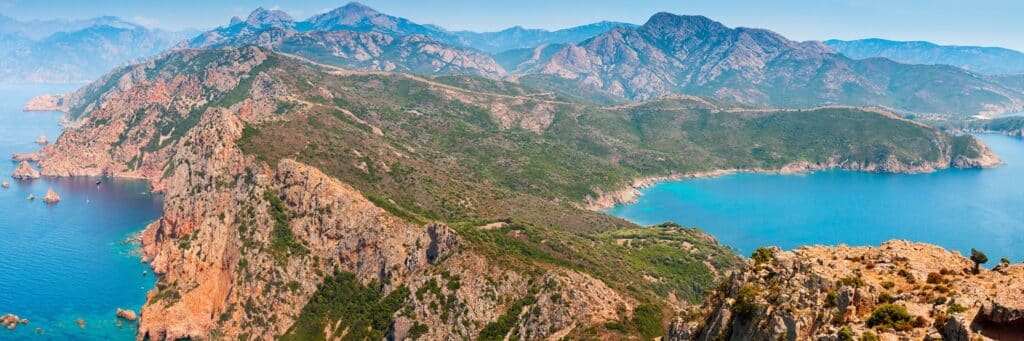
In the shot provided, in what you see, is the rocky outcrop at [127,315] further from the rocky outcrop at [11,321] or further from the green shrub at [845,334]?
the green shrub at [845,334]

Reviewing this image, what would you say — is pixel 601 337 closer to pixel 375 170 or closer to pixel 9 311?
pixel 375 170

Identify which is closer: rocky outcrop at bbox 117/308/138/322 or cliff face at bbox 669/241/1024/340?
cliff face at bbox 669/241/1024/340

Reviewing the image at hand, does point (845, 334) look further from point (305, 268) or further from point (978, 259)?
point (305, 268)

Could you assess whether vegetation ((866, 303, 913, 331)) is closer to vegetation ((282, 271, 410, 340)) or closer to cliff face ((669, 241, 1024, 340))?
cliff face ((669, 241, 1024, 340))

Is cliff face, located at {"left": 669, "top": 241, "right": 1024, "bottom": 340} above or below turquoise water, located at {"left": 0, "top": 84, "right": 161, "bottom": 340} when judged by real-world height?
above

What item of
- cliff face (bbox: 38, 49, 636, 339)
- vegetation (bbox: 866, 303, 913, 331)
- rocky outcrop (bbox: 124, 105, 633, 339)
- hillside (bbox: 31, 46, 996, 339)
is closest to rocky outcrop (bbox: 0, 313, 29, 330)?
rocky outcrop (bbox: 124, 105, 633, 339)
